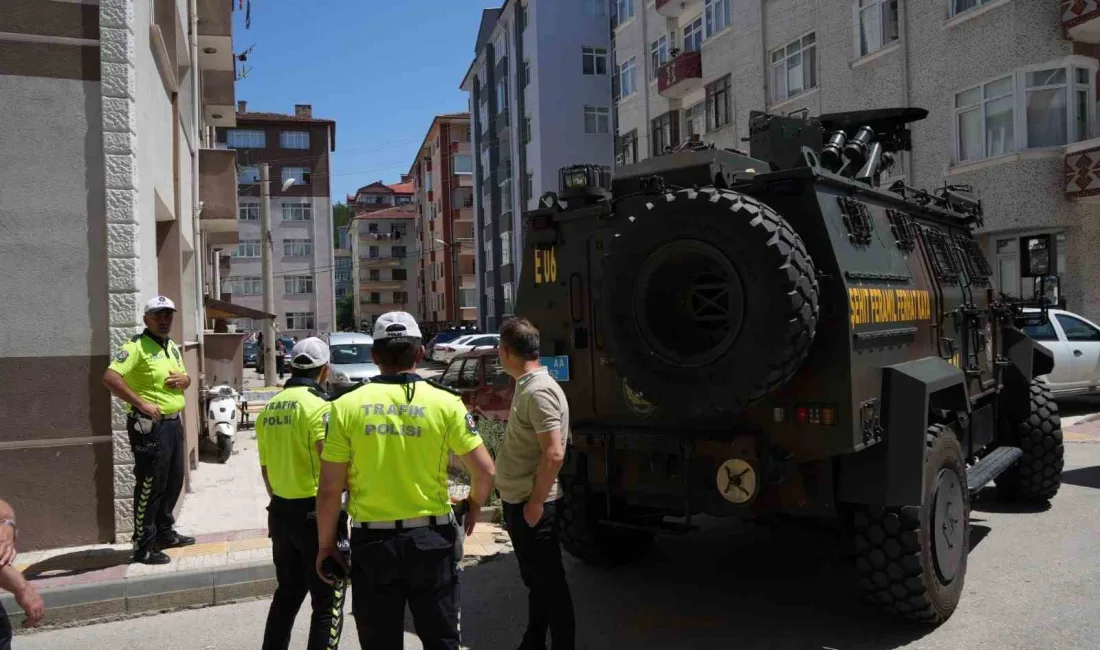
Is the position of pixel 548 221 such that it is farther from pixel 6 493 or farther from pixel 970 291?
pixel 6 493

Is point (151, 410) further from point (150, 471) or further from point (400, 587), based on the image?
point (400, 587)

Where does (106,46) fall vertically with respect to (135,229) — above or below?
above

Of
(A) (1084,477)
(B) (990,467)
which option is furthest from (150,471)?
(A) (1084,477)

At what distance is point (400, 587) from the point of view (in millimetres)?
3180

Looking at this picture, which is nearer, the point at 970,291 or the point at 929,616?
the point at 929,616

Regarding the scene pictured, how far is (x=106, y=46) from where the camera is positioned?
6.86 m

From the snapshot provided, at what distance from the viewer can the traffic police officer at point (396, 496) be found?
10.4 feet

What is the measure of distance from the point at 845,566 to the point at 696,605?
1392 mm

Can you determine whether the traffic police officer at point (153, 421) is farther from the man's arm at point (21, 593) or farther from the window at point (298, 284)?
the window at point (298, 284)

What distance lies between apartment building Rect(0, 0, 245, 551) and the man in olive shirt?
4050 millimetres

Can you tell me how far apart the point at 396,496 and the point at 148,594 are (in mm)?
3433

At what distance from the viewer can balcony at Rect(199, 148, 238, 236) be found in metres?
12.6

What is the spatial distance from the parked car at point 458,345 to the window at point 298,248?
2722 cm

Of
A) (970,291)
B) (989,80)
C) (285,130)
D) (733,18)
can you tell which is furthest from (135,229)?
(285,130)
